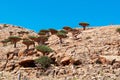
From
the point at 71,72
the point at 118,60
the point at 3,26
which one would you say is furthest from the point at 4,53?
the point at 3,26

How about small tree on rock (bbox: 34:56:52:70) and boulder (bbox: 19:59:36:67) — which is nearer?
small tree on rock (bbox: 34:56:52:70)

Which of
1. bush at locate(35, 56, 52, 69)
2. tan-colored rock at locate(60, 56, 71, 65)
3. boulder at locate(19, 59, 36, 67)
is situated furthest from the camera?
boulder at locate(19, 59, 36, 67)

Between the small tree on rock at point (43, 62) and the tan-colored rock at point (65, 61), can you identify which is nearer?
the small tree on rock at point (43, 62)

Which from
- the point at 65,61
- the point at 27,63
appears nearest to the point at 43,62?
the point at 27,63

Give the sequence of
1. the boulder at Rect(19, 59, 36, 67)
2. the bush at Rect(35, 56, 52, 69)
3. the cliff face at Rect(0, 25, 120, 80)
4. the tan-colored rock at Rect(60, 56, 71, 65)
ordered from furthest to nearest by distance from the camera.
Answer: the boulder at Rect(19, 59, 36, 67) < the tan-colored rock at Rect(60, 56, 71, 65) < the bush at Rect(35, 56, 52, 69) < the cliff face at Rect(0, 25, 120, 80)

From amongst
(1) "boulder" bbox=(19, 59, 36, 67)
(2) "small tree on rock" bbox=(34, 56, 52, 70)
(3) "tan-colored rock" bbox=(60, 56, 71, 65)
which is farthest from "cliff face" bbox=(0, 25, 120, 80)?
(2) "small tree on rock" bbox=(34, 56, 52, 70)

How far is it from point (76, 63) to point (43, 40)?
12.0m

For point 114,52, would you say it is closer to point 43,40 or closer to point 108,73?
point 108,73

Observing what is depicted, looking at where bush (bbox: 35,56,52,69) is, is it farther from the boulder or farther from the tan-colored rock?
the tan-colored rock

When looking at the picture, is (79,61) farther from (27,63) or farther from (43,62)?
(27,63)

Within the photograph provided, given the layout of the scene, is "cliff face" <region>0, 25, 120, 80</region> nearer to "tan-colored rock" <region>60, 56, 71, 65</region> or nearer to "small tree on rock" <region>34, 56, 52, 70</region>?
"tan-colored rock" <region>60, 56, 71, 65</region>

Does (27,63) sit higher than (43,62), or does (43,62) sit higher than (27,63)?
(27,63)

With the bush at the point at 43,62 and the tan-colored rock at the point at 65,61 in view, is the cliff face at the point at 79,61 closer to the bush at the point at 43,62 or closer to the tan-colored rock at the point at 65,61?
the tan-colored rock at the point at 65,61

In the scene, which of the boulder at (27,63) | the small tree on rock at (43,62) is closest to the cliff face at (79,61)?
the boulder at (27,63)
